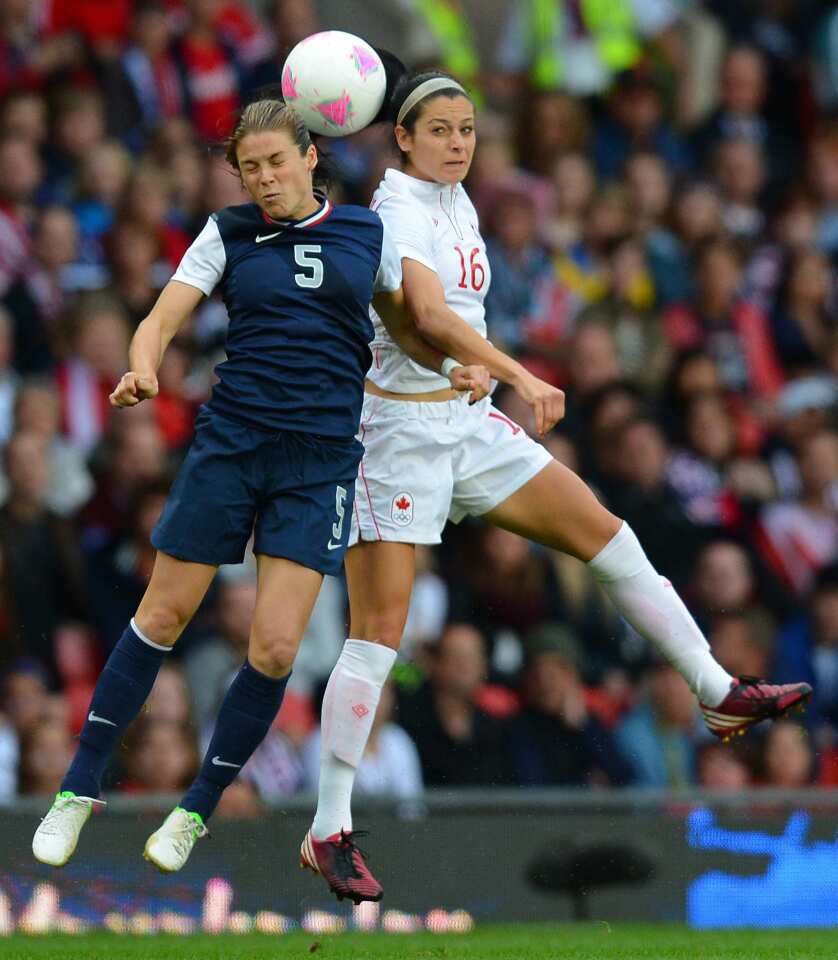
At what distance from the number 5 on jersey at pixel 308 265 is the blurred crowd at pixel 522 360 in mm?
767

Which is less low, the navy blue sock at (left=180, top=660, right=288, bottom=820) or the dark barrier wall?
the navy blue sock at (left=180, top=660, right=288, bottom=820)

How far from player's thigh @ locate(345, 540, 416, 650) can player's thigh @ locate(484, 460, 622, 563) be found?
36 centimetres

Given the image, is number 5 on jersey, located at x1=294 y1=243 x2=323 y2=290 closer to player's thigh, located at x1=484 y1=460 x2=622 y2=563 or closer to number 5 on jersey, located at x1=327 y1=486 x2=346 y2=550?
number 5 on jersey, located at x1=327 y1=486 x2=346 y2=550

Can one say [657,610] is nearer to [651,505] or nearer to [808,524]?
[651,505]

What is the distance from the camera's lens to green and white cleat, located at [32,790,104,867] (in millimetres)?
6039

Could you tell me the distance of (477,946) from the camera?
6.81 meters

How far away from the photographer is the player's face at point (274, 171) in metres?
6.06

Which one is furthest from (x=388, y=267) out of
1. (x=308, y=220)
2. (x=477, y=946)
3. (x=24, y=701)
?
(x=24, y=701)

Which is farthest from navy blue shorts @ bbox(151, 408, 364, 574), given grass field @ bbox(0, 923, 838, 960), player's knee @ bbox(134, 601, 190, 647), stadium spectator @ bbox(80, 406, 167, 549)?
stadium spectator @ bbox(80, 406, 167, 549)

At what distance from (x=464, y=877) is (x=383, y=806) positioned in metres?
0.41

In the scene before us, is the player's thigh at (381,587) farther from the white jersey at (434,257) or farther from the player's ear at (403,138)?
the player's ear at (403,138)

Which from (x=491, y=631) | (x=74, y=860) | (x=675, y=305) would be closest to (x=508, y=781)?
(x=491, y=631)

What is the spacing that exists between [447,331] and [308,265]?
46 cm

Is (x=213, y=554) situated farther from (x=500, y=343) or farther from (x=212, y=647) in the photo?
(x=500, y=343)
